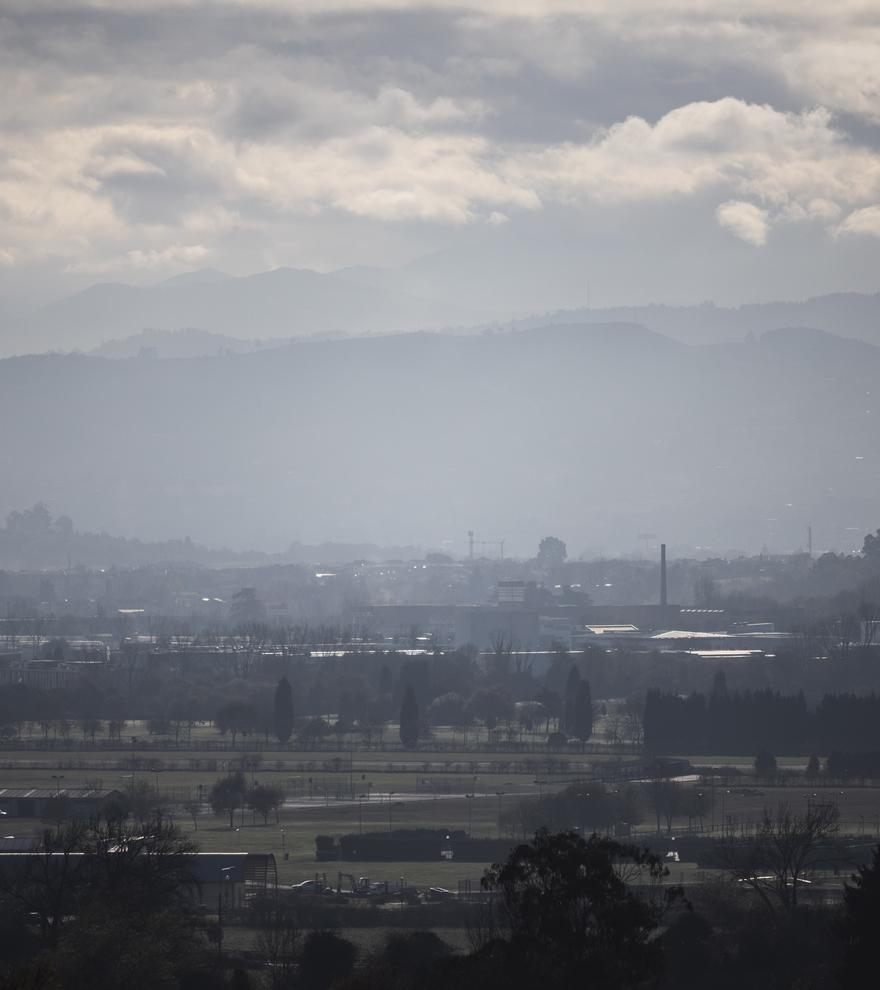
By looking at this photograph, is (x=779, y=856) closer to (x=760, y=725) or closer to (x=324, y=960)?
(x=324, y=960)

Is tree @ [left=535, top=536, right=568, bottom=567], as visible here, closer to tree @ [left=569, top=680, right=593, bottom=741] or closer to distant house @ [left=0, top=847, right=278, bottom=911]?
tree @ [left=569, top=680, right=593, bottom=741]

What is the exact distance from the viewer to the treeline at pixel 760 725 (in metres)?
53.0

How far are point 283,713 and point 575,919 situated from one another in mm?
38636

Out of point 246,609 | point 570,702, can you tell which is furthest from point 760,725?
point 246,609

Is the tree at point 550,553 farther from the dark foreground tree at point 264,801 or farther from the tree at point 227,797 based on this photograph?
the dark foreground tree at point 264,801

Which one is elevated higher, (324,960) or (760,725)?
(760,725)

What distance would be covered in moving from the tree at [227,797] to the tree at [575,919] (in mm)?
21211

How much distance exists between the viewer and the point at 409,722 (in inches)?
2270

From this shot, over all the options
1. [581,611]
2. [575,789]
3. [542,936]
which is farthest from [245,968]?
[581,611]

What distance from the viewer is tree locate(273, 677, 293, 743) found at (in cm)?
5837

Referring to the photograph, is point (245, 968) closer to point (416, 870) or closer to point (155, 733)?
point (416, 870)

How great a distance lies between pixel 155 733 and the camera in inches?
2371

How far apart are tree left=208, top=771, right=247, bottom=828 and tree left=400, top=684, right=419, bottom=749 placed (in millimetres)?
13228

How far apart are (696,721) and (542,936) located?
34.6 m
